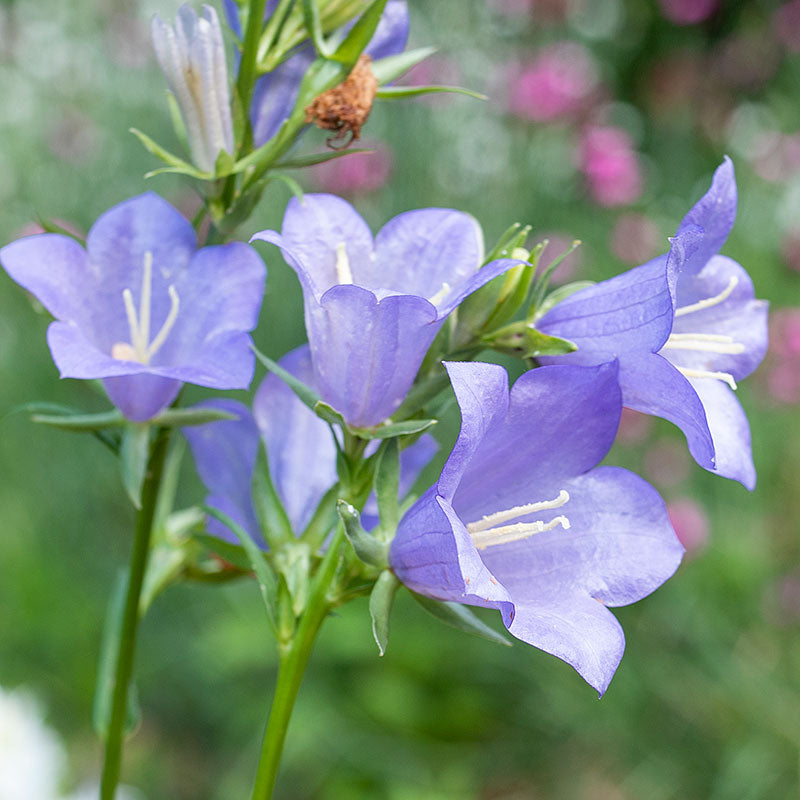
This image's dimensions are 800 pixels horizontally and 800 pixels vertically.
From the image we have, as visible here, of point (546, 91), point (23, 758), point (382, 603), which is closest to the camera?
point (382, 603)

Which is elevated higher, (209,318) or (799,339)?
(209,318)

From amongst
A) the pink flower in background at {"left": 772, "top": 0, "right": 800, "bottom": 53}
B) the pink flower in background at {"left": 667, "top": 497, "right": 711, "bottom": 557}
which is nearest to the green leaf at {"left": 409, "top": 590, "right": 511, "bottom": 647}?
the pink flower in background at {"left": 667, "top": 497, "right": 711, "bottom": 557}

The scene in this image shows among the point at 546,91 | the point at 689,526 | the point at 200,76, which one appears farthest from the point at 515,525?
the point at 546,91

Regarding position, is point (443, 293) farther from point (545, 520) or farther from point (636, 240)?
point (636, 240)

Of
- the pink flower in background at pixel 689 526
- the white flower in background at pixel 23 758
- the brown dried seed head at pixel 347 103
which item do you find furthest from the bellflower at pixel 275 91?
the pink flower in background at pixel 689 526

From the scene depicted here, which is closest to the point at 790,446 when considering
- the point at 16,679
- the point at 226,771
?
the point at 226,771

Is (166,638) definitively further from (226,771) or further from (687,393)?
(687,393)
